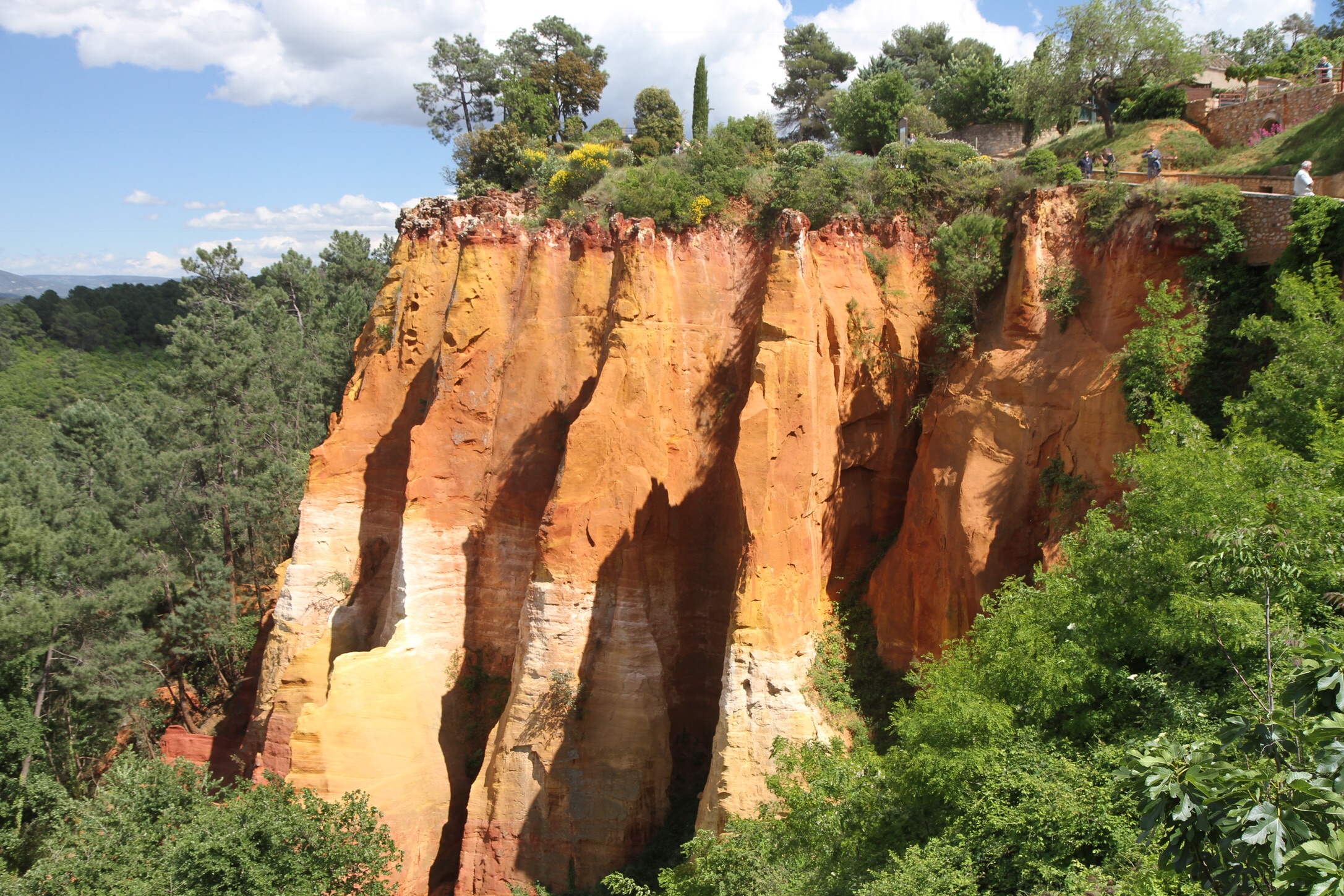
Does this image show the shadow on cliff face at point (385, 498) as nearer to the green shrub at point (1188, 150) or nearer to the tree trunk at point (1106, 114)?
the tree trunk at point (1106, 114)

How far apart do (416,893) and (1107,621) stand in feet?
47.4

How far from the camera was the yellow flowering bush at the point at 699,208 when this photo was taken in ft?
63.5

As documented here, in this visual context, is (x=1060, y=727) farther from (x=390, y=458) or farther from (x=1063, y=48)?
(x=1063, y=48)

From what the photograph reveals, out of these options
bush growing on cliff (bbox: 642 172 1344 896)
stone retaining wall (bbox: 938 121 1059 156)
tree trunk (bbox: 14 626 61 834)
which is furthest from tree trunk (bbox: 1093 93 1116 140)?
tree trunk (bbox: 14 626 61 834)

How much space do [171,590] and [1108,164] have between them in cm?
3276

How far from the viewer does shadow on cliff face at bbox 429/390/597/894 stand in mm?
19688

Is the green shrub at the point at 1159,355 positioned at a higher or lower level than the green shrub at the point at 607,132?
lower

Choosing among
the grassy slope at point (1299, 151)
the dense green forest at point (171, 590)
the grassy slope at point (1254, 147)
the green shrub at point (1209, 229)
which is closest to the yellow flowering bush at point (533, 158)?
the dense green forest at point (171, 590)

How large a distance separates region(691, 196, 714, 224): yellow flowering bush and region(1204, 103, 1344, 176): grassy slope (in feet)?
32.7

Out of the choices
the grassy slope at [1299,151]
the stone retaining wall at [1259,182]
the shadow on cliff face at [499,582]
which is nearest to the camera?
the stone retaining wall at [1259,182]

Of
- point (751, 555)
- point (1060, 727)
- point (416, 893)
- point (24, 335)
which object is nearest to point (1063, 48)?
point (751, 555)

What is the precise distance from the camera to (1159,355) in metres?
13.9

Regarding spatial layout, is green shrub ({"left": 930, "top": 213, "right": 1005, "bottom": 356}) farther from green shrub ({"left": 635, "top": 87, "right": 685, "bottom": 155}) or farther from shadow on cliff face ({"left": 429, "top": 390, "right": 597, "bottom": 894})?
green shrub ({"left": 635, "top": 87, "right": 685, "bottom": 155})

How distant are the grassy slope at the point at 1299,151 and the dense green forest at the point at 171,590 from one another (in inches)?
807
